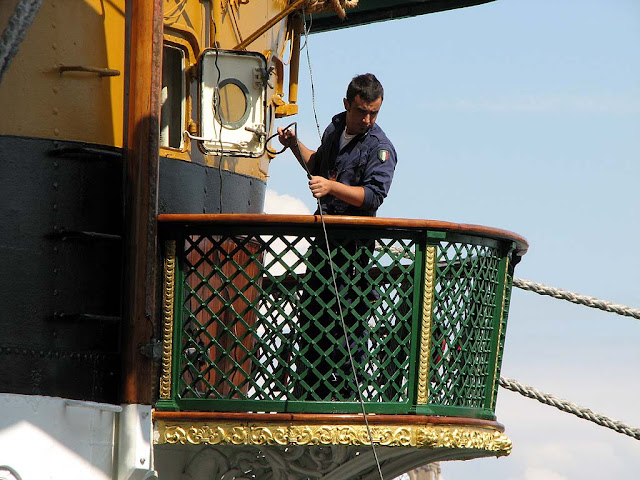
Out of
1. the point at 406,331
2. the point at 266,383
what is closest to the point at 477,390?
the point at 406,331

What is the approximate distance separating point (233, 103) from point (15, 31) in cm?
204

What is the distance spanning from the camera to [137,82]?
962 cm

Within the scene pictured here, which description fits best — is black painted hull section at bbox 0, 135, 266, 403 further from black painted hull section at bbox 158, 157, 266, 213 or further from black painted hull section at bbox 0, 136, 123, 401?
black painted hull section at bbox 158, 157, 266, 213

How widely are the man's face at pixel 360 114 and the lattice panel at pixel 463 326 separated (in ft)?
3.17

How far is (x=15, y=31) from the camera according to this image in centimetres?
865

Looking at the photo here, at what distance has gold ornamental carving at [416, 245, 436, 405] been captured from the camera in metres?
9.58

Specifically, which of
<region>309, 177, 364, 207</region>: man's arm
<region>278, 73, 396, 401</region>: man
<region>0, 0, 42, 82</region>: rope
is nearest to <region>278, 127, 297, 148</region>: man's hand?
<region>278, 73, 396, 401</region>: man

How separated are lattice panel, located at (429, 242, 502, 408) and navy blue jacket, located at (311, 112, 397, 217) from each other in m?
0.55

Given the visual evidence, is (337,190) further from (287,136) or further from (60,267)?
(60,267)

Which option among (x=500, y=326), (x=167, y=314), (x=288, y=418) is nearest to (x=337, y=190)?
(x=167, y=314)

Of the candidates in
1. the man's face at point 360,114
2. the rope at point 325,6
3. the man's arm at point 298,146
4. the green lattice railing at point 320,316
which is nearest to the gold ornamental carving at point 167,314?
the green lattice railing at point 320,316

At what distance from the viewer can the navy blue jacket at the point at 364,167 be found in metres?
9.89

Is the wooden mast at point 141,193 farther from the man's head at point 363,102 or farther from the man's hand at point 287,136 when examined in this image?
the man's head at point 363,102

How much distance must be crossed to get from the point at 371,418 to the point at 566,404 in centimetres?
327
